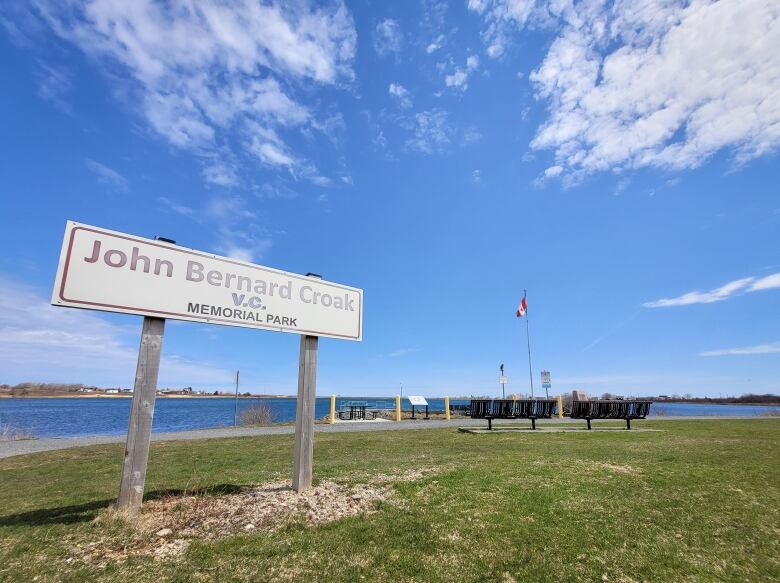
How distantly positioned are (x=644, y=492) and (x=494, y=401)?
955 cm

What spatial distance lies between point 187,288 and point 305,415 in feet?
8.08

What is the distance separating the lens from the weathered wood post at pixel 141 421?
455cm

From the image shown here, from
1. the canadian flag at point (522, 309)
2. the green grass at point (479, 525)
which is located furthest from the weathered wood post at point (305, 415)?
the canadian flag at point (522, 309)

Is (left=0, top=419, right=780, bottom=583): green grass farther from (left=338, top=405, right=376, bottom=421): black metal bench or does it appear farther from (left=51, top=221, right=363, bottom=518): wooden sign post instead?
(left=338, top=405, right=376, bottom=421): black metal bench

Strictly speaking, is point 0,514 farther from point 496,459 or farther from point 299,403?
point 496,459

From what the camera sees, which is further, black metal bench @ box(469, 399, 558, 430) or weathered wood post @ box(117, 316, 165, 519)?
black metal bench @ box(469, 399, 558, 430)

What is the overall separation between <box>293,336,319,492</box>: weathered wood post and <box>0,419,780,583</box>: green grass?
943mm

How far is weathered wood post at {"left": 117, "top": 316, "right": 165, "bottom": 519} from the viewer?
14.9 feet

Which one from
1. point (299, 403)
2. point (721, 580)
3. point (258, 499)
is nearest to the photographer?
point (721, 580)

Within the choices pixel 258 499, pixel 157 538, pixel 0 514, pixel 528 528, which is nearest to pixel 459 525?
pixel 528 528

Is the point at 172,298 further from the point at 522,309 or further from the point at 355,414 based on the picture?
the point at 522,309

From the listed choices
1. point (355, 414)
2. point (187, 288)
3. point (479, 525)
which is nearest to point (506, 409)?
point (479, 525)

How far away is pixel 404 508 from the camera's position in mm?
4852

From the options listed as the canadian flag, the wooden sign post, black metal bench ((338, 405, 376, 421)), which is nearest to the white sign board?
the wooden sign post
